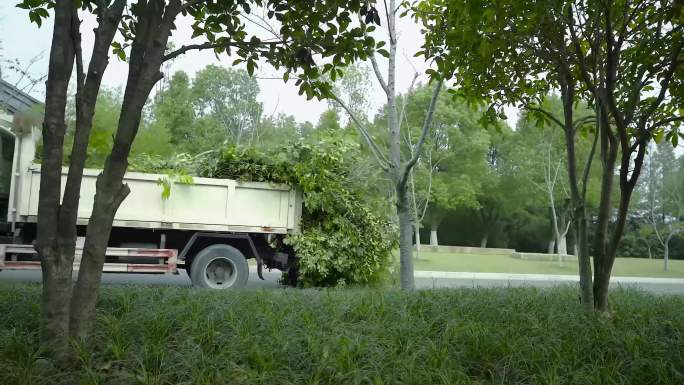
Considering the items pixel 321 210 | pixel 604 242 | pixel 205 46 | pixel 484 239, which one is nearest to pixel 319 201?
pixel 321 210

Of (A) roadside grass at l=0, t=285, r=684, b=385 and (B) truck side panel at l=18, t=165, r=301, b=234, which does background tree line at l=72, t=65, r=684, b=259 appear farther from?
(A) roadside grass at l=0, t=285, r=684, b=385

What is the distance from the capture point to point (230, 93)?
2742 centimetres

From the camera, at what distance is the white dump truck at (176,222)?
9.28 m

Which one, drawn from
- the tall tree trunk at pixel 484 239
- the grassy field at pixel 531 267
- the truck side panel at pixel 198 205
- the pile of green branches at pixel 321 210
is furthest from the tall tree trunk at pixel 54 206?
the tall tree trunk at pixel 484 239

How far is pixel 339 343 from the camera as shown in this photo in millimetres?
4129

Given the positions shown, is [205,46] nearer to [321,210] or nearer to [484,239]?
[321,210]

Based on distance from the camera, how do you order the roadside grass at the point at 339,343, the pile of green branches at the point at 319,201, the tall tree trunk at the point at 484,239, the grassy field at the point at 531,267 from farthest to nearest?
the tall tree trunk at the point at 484,239 < the grassy field at the point at 531,267 < the pile of green branches at the point at 319,201 < the roadside grass at the point at 339,343

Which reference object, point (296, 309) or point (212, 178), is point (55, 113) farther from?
point (212, 178)

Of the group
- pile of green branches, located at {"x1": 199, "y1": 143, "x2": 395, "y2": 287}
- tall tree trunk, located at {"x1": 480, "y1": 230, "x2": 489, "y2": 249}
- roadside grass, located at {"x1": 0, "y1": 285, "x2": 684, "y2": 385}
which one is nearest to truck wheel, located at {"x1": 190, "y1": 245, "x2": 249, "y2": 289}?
pile of green branches, located at {"x1": 199, "y1": 143, "x2": 395, "y2": 287}

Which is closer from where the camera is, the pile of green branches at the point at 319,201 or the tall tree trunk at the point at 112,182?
the tall tree trunk at the point at 112,182

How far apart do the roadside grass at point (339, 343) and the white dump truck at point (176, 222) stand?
385 centimetres

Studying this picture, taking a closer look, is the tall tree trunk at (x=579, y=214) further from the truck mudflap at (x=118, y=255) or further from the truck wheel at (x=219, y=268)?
the truck mudflap at (x=118, y=255)

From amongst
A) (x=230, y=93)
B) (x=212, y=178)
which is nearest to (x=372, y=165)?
(x=212, y=178)

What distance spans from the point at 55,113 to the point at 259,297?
10.2 feet
